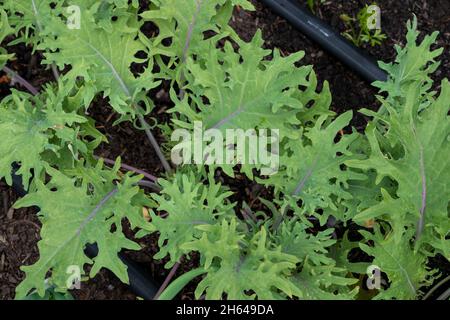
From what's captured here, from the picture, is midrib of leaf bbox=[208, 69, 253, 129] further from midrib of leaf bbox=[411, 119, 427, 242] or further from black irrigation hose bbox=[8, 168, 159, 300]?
black irrigation hose bbox=[8, 168, 159, 300]

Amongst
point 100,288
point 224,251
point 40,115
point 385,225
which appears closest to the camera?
point 224,251

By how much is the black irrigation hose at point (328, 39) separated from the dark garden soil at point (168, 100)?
35 mm

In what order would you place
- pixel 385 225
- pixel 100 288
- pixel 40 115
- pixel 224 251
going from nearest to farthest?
pixel 224 251, pixel 40 115, pixel 385 225, pixel 100 288

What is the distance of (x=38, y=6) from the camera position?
4.30 ft

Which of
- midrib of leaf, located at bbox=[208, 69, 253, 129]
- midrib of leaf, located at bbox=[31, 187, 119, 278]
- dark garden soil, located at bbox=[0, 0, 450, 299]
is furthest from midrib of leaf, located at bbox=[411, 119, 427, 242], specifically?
midrib of leaf, located at bbox=[31, 187, 119, 278]

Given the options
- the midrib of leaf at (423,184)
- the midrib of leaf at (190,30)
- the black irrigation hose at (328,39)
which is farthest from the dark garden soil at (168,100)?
the midrib of leaf at (423,184)

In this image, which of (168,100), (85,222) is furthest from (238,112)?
(168,100)

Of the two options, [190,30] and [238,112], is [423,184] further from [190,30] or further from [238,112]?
[190,30]

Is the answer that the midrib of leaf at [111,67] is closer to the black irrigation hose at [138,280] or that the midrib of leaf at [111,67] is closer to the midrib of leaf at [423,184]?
the black irrigation hose at [138,280]
